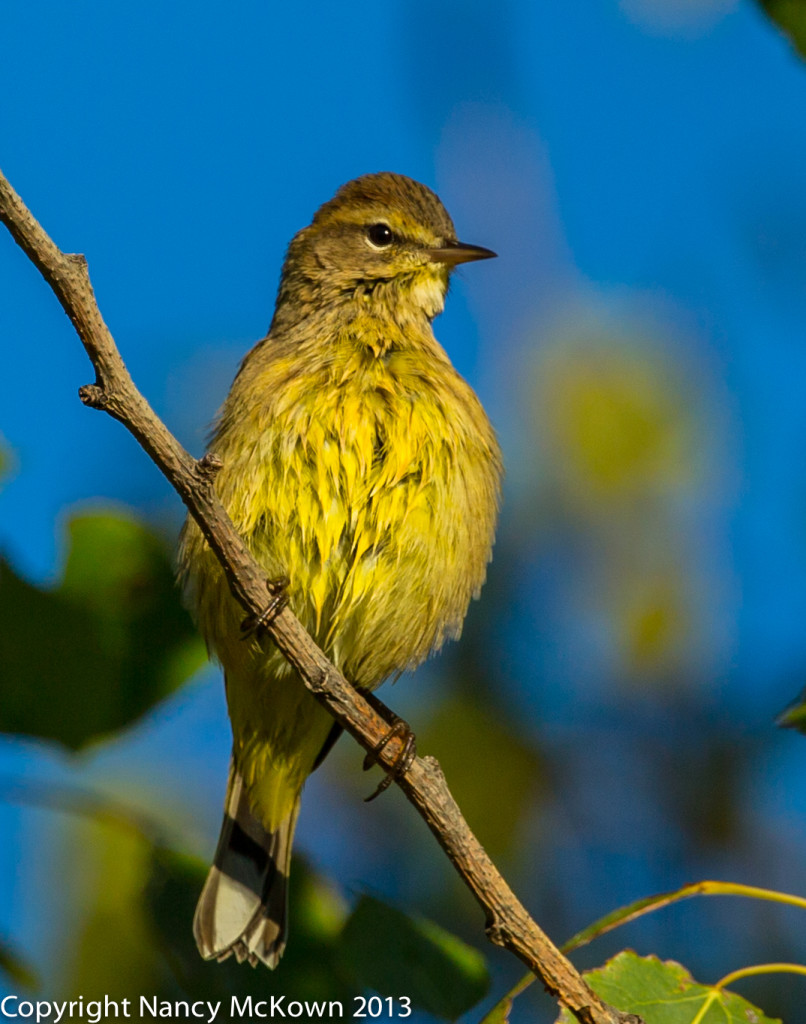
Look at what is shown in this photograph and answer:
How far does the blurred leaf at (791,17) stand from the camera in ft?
10.6

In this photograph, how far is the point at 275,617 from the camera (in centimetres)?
327

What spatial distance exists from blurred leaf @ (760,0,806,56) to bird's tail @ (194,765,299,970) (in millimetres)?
3217

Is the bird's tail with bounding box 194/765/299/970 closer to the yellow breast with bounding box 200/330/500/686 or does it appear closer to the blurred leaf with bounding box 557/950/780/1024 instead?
the yellow breast with bounding box 200/330/500/686

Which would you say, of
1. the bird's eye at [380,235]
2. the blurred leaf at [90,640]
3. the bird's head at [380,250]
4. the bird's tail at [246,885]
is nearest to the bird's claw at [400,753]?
the blurred leaf at [90,640]

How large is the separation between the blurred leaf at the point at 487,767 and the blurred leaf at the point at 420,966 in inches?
66.9

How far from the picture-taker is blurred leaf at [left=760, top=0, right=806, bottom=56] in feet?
10.6

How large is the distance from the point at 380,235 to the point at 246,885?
9.04 ft

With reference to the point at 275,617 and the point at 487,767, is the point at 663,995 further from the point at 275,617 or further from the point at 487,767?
the point at 487,767

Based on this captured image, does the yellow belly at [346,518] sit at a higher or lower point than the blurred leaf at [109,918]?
higher

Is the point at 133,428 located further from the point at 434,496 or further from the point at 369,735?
the point at 434,496

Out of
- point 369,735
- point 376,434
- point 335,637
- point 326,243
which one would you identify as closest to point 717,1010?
point 369,735

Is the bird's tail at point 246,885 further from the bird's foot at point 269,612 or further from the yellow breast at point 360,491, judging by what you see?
the bird's foot at point 269,612

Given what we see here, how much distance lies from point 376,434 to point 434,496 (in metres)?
0.30

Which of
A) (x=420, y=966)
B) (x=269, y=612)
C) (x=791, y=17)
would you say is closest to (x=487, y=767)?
(x=420, y=966)
